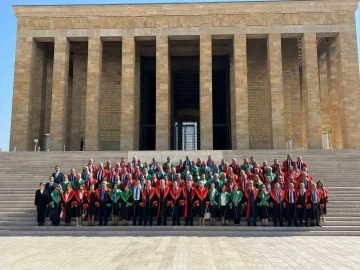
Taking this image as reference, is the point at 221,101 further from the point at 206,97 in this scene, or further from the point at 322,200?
the point at 322,200

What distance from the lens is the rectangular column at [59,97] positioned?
22.0 metres

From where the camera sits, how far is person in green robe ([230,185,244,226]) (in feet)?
32.1

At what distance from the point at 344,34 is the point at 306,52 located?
8.55ft

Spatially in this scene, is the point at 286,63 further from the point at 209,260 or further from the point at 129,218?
the point at 209,260

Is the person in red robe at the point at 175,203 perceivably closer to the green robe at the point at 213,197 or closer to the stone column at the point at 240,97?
the green robe at the point at 213,197

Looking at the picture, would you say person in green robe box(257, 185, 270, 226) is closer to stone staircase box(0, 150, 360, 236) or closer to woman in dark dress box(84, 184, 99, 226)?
stone staircase box(0, 150, 360, 236)

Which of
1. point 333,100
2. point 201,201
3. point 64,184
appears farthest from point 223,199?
point 333,100

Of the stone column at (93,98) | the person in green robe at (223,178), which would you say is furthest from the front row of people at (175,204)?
the stone column at (93,98)

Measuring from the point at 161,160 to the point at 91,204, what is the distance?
25.6ft

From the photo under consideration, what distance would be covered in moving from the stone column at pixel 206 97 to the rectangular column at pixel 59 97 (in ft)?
28.7

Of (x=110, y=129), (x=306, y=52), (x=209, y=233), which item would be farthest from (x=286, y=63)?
(x=209, y=233)

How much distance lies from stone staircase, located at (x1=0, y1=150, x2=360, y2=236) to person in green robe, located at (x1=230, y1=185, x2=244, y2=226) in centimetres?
36

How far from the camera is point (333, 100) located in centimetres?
2383

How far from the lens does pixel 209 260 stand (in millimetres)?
6477
